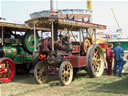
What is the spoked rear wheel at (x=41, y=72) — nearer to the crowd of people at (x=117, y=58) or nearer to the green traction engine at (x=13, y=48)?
the green traction engine at (x=13, y=48)

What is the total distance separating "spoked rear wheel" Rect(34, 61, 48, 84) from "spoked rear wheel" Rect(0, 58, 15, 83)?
1121 millimetres

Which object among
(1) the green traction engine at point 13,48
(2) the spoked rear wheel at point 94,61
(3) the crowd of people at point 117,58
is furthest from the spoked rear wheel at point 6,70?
(3) the crowd of people at point 117,58

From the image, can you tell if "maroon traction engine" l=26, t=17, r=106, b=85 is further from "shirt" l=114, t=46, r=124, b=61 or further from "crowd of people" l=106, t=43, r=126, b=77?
"shirt" l=114, t=46, r=124, b=61

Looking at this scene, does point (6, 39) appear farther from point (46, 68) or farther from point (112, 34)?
point (112, 34)

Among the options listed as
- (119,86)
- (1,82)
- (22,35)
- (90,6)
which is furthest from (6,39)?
(90,6)

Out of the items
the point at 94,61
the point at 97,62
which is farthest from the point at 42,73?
the point at 97,62

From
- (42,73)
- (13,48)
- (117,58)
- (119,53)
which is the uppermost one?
(13,48)

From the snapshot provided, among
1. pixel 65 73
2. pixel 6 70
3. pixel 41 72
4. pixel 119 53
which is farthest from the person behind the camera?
pixel 119 53

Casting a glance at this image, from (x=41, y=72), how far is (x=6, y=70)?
1.20 metres

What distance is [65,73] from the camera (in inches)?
235

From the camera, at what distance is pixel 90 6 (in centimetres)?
3466

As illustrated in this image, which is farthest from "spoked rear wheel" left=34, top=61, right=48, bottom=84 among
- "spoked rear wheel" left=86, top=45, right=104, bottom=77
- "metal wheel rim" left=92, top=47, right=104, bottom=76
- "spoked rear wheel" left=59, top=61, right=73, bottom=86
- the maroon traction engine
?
"metal wheel rim" left=92, top=47, right=104, bottom=76

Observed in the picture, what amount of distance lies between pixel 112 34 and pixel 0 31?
3528 cm

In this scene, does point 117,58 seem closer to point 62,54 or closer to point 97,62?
point 97,62
